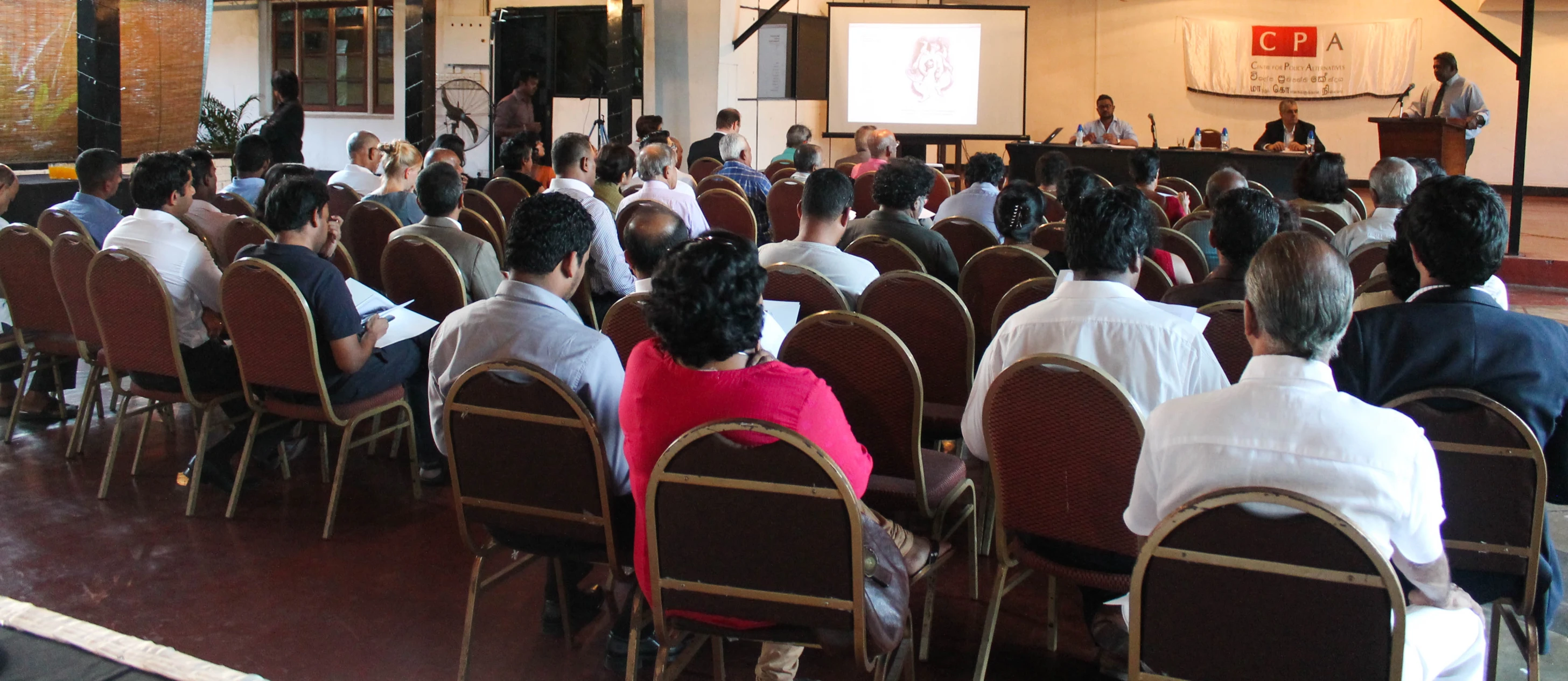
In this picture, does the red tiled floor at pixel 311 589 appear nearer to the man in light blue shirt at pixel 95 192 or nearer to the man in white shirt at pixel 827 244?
the man in white shirt at pixel 827 244

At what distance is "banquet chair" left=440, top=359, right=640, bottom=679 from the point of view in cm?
216

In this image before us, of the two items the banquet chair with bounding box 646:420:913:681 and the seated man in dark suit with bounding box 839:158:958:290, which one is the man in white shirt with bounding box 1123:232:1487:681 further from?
the seated man in dark suit with bounding box 839:158:958:290

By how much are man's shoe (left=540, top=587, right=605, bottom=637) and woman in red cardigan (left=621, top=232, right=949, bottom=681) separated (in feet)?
2.85

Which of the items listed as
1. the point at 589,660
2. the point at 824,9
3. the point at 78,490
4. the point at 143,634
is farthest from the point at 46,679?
the point at 824,9

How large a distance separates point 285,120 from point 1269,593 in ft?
27.4

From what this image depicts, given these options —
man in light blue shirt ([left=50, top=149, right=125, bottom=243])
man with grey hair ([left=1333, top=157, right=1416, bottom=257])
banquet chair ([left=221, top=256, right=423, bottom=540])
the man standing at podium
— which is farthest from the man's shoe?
the man standing at podium

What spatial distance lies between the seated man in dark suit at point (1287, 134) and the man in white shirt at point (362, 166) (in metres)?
8.17

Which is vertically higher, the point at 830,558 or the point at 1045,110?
the point at 1045,110

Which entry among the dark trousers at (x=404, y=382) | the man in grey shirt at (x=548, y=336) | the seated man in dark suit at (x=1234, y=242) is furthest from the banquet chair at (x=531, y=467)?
the seated man in dark suit at (x=1234, y=242)

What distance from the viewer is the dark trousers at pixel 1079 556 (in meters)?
2.22

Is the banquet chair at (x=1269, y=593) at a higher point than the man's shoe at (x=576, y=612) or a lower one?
higher

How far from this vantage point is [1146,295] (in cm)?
377

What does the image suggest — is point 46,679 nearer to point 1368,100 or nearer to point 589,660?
point 589,660

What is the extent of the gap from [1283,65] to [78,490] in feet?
44.4
